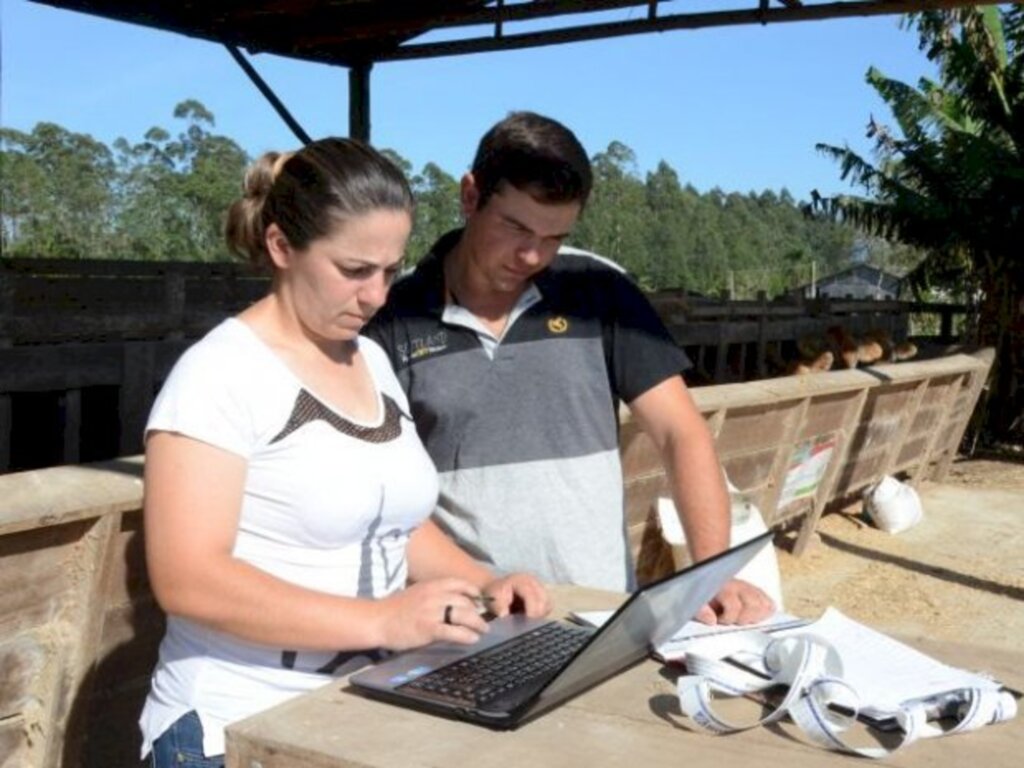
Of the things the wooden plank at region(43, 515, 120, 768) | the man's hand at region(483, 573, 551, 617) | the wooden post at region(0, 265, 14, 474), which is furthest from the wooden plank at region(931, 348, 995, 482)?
the wooden plank at region(43, 515, 120, 768)

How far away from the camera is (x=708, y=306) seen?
37.6 ft

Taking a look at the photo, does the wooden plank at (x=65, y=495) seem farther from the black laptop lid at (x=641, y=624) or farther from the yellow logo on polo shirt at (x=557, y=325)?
the black laptop lid at (x=641, y=624)

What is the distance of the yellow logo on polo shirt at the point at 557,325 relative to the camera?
2469 millimetres

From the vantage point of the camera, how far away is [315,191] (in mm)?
1884

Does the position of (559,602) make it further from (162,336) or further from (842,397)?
(842,397)

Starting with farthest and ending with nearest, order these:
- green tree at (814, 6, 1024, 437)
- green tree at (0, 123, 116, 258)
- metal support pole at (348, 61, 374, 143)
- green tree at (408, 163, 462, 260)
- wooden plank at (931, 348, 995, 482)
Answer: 1. green tree at (408, 163, 462, 260)
2. green tree at (0, 123, 116, 258)
3. green tree at (814, 6, 1024, 437)
4. wooden plank at (931, 348, 995, 482)
5. metal support pole at (348, 61, 374, 143)

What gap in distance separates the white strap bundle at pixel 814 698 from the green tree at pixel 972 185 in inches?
499

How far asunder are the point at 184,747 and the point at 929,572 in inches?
262

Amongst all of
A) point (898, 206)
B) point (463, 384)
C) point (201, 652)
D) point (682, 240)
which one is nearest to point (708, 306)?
point (898, 206)

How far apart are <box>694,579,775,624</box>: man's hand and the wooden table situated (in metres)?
0.41

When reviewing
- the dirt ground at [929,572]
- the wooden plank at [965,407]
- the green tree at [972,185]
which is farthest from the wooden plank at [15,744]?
the green tree at [972,185]

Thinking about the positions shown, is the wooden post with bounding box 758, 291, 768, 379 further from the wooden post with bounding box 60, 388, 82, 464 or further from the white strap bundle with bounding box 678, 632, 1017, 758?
the white strap bundle with bounding box 678, 632, 1017, 758

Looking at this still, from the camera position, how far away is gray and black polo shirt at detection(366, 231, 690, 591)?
240 cm

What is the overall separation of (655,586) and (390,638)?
0.38 m
